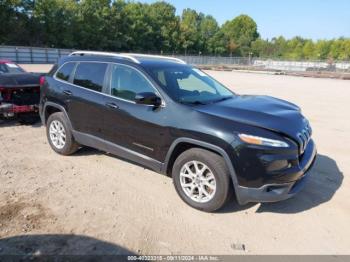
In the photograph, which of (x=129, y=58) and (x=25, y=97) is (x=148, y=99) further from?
(x=25, y=97)

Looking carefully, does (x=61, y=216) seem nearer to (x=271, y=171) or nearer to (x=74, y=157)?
(x=74, y=157)

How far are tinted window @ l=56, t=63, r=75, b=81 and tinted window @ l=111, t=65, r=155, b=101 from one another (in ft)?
3.91

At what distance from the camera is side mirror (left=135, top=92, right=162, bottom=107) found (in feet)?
15.0

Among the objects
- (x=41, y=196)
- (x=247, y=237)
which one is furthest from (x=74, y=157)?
(x=247, y=237)

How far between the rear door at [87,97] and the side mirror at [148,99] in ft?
3.18

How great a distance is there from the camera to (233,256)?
3.56m

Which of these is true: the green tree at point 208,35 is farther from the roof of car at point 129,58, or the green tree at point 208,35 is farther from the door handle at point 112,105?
the door handle at point 112,105

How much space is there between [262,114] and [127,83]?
2053mm

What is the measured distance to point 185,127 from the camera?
4395mm

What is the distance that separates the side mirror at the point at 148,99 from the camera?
4.58 metres

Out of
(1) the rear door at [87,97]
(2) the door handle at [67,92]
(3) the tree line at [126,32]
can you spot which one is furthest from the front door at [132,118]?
(3) the tree line at [126,32]

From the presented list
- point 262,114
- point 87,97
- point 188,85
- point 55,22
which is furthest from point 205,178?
point 55,22

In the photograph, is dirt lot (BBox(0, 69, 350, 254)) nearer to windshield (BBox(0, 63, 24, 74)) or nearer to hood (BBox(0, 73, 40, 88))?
hood (BBox(0, 73, 40, 88))

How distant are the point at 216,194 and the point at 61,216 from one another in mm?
1910
